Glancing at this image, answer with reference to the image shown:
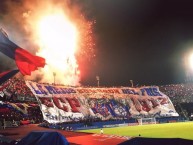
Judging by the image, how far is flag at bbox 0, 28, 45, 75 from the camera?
53.3 feet

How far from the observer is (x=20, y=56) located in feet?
54.6

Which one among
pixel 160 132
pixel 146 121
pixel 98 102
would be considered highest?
pixel 98 102

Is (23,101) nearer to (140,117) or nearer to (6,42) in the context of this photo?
(140,117)

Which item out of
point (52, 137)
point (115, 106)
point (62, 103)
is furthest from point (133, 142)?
point (115, 106)

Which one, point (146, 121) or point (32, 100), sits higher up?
point (32, 100)

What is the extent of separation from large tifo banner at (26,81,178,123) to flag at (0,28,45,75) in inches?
1403

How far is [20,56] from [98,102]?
1900 inches

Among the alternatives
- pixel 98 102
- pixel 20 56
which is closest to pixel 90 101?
pixel 98 102

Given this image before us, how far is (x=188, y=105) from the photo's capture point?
251 ft

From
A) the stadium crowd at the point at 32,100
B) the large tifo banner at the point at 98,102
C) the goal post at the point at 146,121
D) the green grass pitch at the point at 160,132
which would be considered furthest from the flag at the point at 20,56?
the goal post at the point at 146,121

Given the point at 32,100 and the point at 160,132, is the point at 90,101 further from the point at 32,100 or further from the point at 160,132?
the point at 160,132

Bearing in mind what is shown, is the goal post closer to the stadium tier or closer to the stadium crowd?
the stadium tier

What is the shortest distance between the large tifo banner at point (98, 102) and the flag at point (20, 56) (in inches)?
1403

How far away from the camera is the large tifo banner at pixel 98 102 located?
54.4 metres
